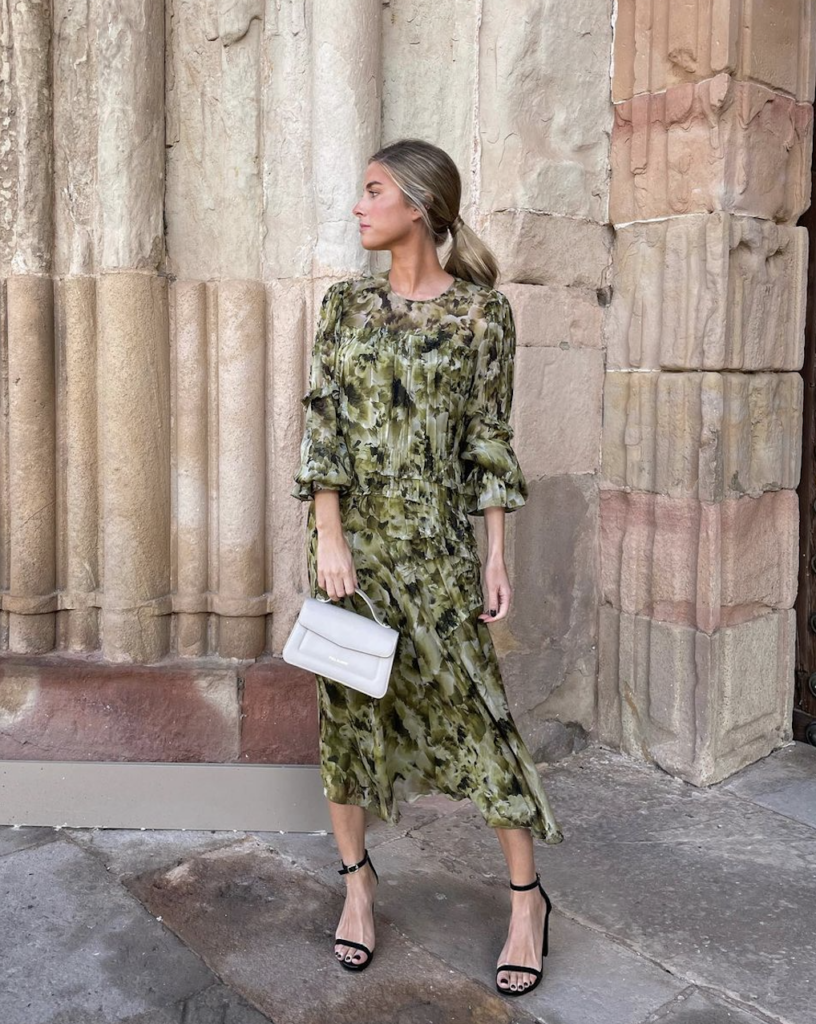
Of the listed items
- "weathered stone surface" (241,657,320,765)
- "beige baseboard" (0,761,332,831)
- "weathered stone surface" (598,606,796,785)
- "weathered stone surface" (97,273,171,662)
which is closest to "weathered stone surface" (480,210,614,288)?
"weathered stone surface" (97,273,171,662)

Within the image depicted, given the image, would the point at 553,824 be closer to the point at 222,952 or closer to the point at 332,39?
the point at 222,952

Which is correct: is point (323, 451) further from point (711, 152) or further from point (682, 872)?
point (711, 152)

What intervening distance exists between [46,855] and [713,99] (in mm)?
2818

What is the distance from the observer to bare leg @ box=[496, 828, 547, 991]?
2.12 meters

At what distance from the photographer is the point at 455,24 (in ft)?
9.84

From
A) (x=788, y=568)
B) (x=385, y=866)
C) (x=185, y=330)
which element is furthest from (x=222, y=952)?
(x=788, y=568)

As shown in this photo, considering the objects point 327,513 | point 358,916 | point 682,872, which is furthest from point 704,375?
point 358,916

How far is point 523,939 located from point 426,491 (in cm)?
95

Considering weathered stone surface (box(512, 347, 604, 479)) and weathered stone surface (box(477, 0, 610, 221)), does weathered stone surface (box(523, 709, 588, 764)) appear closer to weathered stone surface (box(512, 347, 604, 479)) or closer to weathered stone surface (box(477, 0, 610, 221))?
weathered stone surface (box(512, 347, 604, 479))

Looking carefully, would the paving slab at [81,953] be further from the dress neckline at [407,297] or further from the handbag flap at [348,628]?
the dress neckline at [407,297]

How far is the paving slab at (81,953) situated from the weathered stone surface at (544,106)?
84.3 inches

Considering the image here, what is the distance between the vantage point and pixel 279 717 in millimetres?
2939

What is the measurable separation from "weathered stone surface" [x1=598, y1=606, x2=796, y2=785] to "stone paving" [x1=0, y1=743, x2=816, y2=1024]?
18cm

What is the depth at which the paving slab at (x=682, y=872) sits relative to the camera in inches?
86.6
